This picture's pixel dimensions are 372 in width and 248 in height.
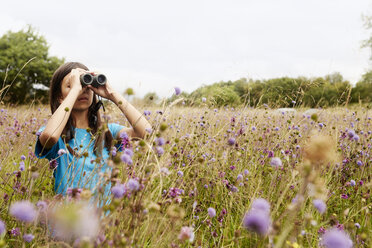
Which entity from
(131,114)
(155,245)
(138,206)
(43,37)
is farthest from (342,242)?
A: (43,37)

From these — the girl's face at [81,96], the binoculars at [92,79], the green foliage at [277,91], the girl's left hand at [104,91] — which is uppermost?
the green foliage at [277,91]

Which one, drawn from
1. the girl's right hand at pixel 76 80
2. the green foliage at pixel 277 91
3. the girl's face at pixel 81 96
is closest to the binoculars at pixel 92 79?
the girl's right hand at pixel 76 80

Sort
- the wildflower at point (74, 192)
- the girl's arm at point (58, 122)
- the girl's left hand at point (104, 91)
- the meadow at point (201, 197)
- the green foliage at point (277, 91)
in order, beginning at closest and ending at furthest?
the meadow at point (201, 197) → the wildflower at point (74, 192) → the girl's arm at point (58, 122) → the girl's left hand at point (104, 91) → the green foliage at point (277, 91)

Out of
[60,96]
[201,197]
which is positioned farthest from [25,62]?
[201,197]

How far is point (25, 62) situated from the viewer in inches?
824

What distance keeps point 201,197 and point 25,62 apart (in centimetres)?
2282

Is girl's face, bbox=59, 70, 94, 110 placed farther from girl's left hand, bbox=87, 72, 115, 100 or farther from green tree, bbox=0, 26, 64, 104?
green tree, bbox=0, 26, 64, 104

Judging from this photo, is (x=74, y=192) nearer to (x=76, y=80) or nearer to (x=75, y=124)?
(x=76, y=80)

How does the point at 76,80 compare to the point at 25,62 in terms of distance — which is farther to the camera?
the point at 25,62

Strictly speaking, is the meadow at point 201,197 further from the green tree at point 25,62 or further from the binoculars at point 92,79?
the green tree at point 25,62

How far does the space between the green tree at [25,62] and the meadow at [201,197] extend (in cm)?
1794

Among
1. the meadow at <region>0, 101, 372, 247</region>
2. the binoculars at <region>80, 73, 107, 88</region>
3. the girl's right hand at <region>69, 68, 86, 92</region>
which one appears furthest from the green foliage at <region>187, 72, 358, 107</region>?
the girl's right hand at <region>69, 68, 86, 92</region>

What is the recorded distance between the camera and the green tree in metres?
19.5

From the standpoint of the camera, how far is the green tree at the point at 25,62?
1945 centimetres
